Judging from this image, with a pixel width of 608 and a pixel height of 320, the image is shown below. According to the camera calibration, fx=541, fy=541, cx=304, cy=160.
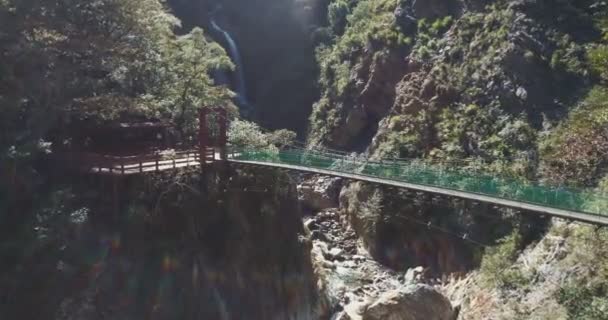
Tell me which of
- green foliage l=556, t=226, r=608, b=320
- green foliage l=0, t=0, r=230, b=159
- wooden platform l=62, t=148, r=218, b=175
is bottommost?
green foliage l=556, t=226, r=608, b=320

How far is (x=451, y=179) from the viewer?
16.0 metres

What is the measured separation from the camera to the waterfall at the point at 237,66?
161 ft

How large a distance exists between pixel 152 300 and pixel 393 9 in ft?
109

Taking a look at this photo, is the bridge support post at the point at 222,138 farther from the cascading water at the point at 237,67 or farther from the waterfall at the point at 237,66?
the waterfall at the point at 237,66

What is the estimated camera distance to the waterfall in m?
49.2

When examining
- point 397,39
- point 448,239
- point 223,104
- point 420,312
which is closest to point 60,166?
point 223,104

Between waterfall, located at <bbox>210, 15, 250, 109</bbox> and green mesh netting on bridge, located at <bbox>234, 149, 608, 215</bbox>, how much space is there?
30522mm

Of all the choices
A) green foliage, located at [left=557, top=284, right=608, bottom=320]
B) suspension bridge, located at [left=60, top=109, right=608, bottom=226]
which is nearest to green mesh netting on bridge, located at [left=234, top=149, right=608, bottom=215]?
suspension bridge, located at [left=60, top=109, right=608, bottom=226]

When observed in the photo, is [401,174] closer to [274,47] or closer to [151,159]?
[151,159]

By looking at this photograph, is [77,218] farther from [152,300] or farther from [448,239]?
[448,239]

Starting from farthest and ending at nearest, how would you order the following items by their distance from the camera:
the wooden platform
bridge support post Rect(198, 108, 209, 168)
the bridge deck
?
1. bridge support post Rect(198, 108, 209, 168)
2. the wooden platform
3. the bridge deck

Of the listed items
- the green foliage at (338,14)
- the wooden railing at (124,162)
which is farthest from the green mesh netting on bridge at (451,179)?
the green foliage at (338,14)

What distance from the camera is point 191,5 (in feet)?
181

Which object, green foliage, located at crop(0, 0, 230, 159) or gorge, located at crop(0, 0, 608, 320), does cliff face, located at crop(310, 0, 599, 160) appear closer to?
gorge, located at crop(0, 0, 608, 320)
